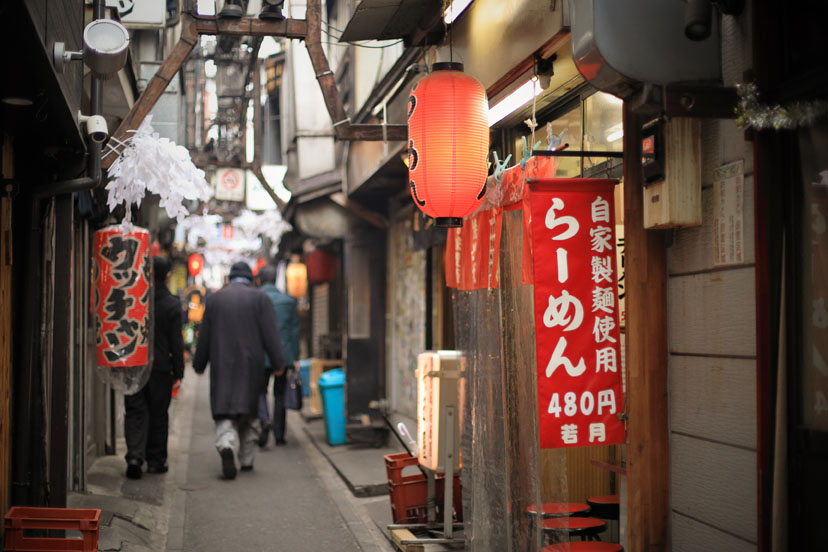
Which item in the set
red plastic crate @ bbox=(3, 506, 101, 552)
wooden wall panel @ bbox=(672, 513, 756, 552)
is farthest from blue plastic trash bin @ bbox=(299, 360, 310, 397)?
wooden wall panel @ bbox=(672, 513, 756, 552)

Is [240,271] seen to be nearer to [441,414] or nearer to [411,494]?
[411,494]

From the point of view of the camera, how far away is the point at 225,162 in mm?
22594

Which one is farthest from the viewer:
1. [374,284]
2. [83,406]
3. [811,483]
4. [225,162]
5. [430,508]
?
[225,162]

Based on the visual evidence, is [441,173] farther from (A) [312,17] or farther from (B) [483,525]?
(A) [312,17]

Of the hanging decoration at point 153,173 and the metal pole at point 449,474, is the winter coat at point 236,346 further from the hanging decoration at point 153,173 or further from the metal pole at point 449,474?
the metal pole at point 449,474

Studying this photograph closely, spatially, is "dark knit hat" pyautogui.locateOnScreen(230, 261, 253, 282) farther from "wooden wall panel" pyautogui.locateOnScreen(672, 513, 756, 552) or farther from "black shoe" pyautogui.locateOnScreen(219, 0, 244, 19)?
"wooden wall panel" pyautogui.locateOnScreen(672, 513, 756, 552)

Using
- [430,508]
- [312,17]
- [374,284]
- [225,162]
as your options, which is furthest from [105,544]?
[225,162]

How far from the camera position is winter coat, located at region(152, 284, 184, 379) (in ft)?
39.4

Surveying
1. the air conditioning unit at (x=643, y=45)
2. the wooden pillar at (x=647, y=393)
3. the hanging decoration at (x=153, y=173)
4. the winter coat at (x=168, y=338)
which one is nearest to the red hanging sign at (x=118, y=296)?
the hanging decoration at (x=153, y=173)

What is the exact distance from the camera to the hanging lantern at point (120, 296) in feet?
31.4

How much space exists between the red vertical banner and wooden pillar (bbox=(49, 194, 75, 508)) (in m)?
4.72

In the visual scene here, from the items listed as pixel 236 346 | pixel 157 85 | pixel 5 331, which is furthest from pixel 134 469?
pixel 157 85

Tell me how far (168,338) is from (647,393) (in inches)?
336

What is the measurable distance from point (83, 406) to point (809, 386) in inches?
367
